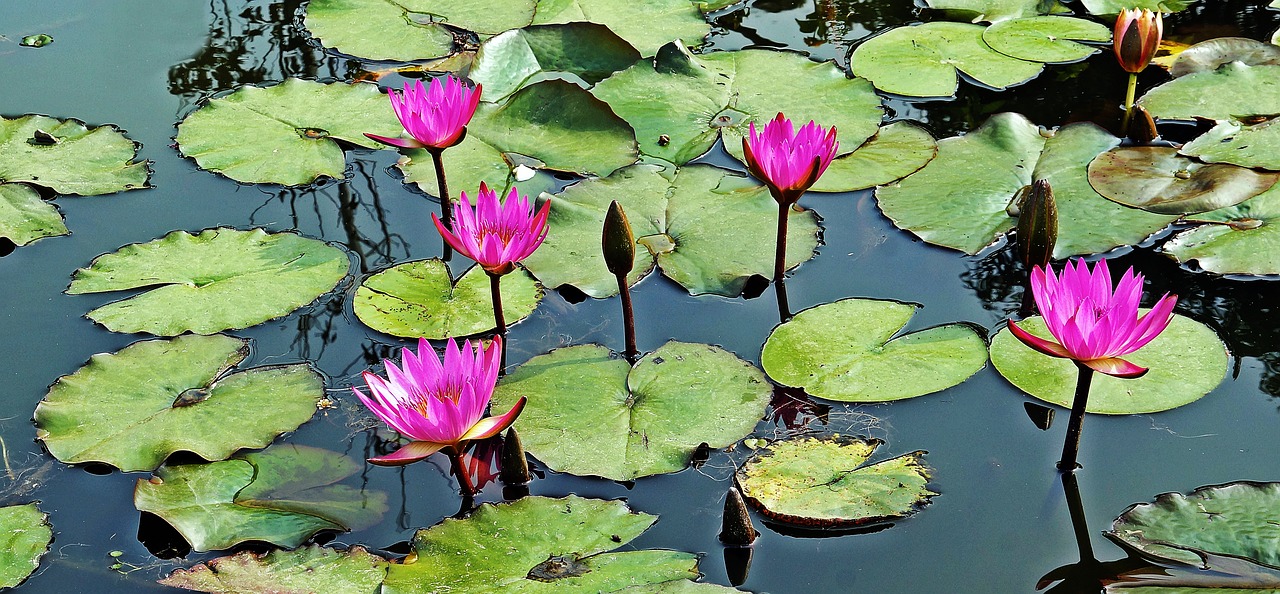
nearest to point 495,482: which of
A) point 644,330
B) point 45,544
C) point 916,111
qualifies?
point 644,330

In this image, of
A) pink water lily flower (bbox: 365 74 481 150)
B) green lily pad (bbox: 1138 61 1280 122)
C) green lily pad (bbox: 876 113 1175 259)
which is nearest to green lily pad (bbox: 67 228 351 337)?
pink water lily flower (bbox: 365 74 481 150)

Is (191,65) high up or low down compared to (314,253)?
up

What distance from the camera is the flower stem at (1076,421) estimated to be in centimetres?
240

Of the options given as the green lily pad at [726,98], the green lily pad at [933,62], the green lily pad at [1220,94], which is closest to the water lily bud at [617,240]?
the green lily pad at [726,98]

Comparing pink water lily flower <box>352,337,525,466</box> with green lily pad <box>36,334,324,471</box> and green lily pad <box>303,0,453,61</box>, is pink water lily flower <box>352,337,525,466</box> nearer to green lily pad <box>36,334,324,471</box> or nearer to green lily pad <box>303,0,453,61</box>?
green lily pad <box>36,334,324,471</box>

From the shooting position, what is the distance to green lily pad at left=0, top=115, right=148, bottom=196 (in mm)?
3820

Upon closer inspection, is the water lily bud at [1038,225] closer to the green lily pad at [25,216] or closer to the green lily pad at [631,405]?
the green lily pad at [631,405]

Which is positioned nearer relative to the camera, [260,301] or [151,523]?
[151,523]

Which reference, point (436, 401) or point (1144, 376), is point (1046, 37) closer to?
point (1144, 376)

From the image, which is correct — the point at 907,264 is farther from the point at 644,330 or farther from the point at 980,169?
the point at 644,330

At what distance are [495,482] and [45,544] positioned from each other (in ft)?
3.59

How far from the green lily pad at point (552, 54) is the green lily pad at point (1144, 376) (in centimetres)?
223

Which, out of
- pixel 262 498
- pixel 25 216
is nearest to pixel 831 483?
pixel 262 498

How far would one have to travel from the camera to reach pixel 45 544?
98.3 inches
